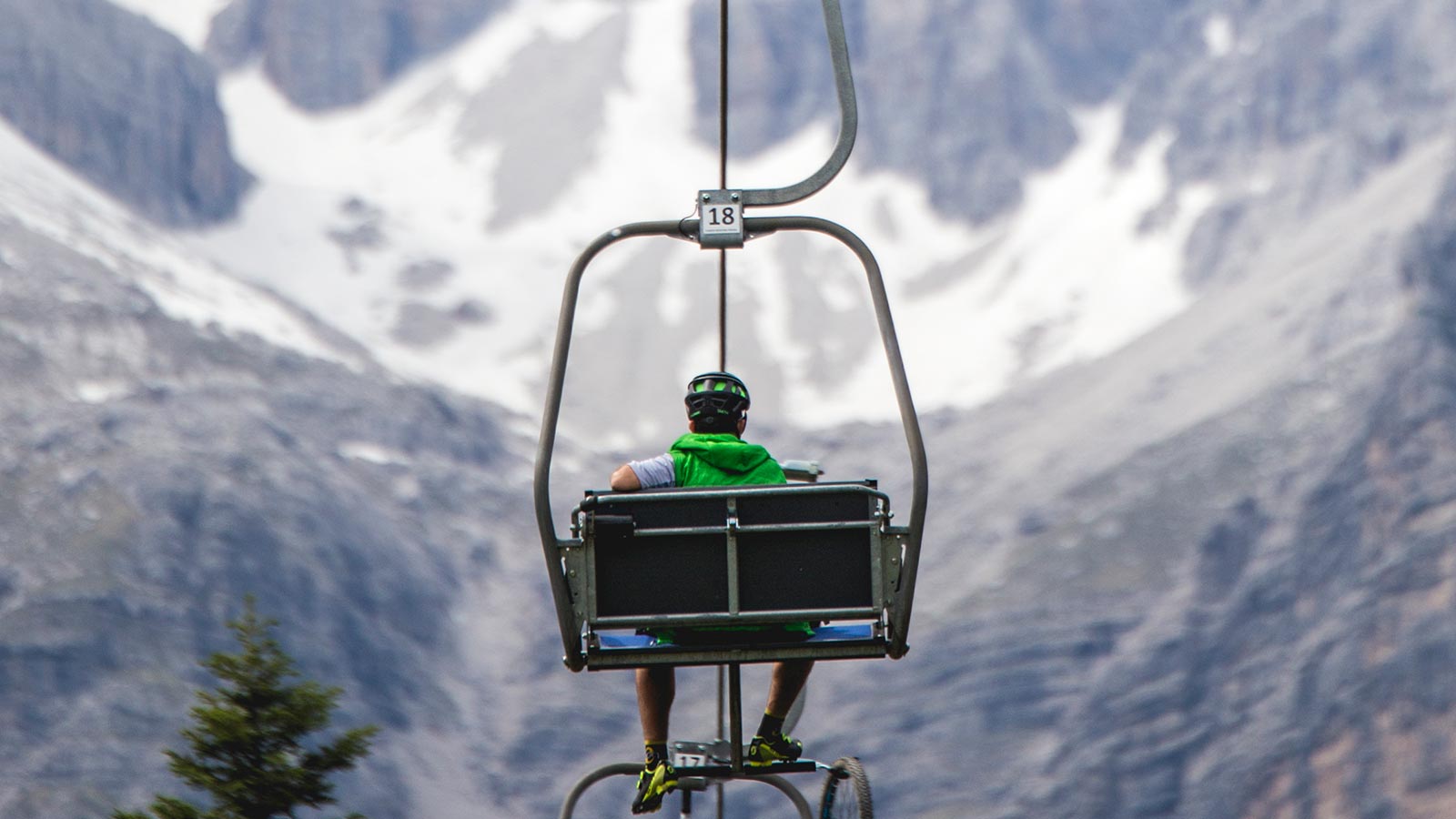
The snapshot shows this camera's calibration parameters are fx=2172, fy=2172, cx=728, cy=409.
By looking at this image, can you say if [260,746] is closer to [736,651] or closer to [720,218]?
[736,651]

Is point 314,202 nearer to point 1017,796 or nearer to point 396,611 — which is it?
point 396,611

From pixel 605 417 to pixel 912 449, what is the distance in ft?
532

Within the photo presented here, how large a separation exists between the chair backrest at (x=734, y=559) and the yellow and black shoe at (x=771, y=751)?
1.01m

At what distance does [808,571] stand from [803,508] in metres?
0.22

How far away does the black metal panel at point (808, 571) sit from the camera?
749 cm

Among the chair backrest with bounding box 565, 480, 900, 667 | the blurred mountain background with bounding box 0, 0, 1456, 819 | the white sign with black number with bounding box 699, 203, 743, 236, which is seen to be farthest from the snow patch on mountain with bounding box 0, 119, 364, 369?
the white sign with black number with bounding box 699, 203, 743, 236

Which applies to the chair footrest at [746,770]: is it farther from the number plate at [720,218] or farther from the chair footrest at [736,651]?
the number plate at [720,218]

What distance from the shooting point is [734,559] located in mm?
7414

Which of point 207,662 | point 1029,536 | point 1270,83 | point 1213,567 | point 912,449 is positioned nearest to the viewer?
point 912,449

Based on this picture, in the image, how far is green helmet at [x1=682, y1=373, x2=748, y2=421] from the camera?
25.4 feet

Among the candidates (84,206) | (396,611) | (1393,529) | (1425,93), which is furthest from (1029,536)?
(84,206)

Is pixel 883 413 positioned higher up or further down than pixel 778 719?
higher up

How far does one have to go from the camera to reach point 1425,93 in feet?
550

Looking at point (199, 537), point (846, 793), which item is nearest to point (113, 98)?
point (199, 537)
